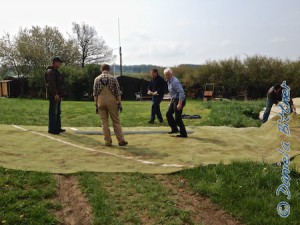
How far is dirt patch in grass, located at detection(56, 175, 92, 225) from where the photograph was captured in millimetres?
3797

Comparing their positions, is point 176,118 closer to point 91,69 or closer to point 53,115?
point 53,115

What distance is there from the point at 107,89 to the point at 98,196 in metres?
3.22

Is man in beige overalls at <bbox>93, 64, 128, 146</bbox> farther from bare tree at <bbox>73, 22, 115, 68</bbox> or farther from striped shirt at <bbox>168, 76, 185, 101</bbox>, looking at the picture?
bare tree at <bbox>73, 22, 115, 68</bbox>

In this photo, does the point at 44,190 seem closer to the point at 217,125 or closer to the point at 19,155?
the point at 19,155

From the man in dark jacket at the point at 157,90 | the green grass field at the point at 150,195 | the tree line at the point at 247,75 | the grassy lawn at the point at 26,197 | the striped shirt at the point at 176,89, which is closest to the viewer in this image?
the grassy lawn at the point at 26,197

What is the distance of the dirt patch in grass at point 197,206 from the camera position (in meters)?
3.87

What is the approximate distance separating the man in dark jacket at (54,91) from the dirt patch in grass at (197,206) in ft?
14.4

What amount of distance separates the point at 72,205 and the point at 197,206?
164cm

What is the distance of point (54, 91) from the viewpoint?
322 inches

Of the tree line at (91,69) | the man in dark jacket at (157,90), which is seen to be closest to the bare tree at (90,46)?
the tree line at (91,69)

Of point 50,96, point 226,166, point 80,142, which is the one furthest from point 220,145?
point 50,96

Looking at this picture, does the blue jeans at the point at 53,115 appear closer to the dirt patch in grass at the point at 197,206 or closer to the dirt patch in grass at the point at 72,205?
the dirt patch in grass at the point at 72,205

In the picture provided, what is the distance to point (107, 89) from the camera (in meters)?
7.05

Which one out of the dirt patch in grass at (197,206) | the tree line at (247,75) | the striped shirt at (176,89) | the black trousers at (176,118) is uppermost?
the tree line at (247,75)
